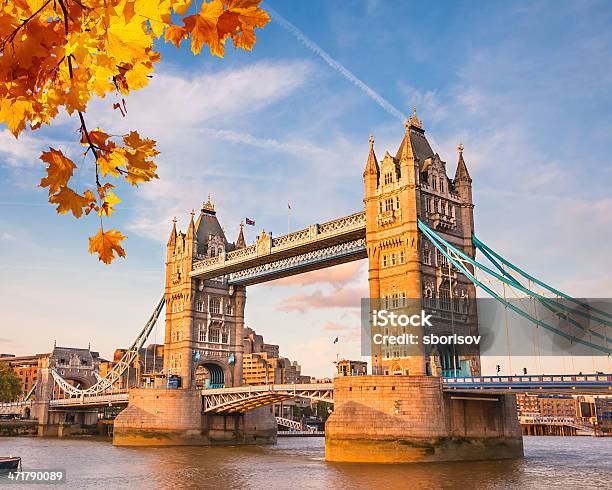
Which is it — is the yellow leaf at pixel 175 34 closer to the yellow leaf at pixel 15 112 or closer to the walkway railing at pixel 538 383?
the yellow leaf at pixel 15 112

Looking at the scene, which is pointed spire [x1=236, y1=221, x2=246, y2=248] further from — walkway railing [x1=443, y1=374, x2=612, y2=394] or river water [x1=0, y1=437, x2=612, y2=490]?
walkway railing [x1=443, y1=374, x2=612, y2=394]

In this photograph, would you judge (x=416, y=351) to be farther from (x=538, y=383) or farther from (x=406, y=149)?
(x=406, y=149)

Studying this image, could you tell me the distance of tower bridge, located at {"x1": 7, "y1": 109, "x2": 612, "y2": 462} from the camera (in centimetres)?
3678

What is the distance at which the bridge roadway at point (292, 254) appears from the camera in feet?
161

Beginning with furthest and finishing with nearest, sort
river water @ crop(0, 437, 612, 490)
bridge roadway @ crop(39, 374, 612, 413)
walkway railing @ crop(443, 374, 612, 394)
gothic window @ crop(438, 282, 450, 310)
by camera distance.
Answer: gothic window @ crop(438, 282, 450, 310) < bridge roadway @ crop(39, 374, 612, 413) < walkway railing @ crop(443, 374, 612, 394) < river water @ crop(0, 437, 612, 490)

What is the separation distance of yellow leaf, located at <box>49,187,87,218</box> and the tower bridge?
3481cm

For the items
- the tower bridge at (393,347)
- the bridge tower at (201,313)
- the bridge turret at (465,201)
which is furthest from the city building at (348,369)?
the bridge tower at (201,313)

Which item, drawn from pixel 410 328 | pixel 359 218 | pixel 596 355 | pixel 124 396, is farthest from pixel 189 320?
pixel 596 355

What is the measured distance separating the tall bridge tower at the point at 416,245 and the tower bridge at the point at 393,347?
78 millimetres

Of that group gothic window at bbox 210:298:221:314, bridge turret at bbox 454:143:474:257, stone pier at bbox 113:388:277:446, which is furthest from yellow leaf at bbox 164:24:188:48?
gothic window at bbox 210:298:221:314

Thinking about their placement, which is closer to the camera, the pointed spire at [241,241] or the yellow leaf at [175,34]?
the yellow leaf at [175,34]

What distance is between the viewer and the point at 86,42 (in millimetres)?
2322

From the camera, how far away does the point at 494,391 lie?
3625 cm

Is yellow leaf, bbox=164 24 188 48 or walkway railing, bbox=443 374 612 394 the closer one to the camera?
yellow leaf, bbox=164 24 188 48
